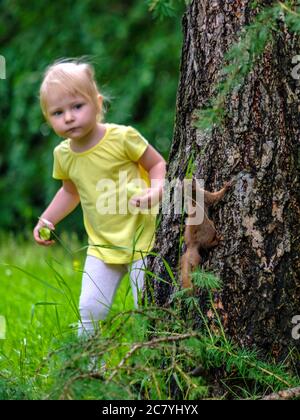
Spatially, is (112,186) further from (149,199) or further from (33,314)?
(33,314)

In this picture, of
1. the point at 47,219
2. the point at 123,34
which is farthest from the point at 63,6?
the point at 47,219

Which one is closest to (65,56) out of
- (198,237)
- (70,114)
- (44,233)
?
(70,114)

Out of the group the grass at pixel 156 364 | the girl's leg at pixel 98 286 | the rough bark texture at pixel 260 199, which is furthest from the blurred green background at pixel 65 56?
the grass at pixel 156 364

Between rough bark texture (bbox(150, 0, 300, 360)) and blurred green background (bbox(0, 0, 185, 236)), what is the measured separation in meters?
3.89

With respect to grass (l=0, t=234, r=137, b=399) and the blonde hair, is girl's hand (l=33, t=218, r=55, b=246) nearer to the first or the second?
grass (l=0, t=234, r=137, b=399)

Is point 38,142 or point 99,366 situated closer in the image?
point 99,366

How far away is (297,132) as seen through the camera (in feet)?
7.89

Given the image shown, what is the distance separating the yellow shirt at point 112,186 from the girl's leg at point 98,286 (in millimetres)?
43

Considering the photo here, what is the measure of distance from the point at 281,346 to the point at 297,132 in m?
0.63

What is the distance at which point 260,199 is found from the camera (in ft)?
7.75

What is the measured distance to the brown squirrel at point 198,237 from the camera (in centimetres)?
237

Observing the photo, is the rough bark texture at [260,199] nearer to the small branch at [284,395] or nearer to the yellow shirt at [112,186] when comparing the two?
the small branch at [284,395]
